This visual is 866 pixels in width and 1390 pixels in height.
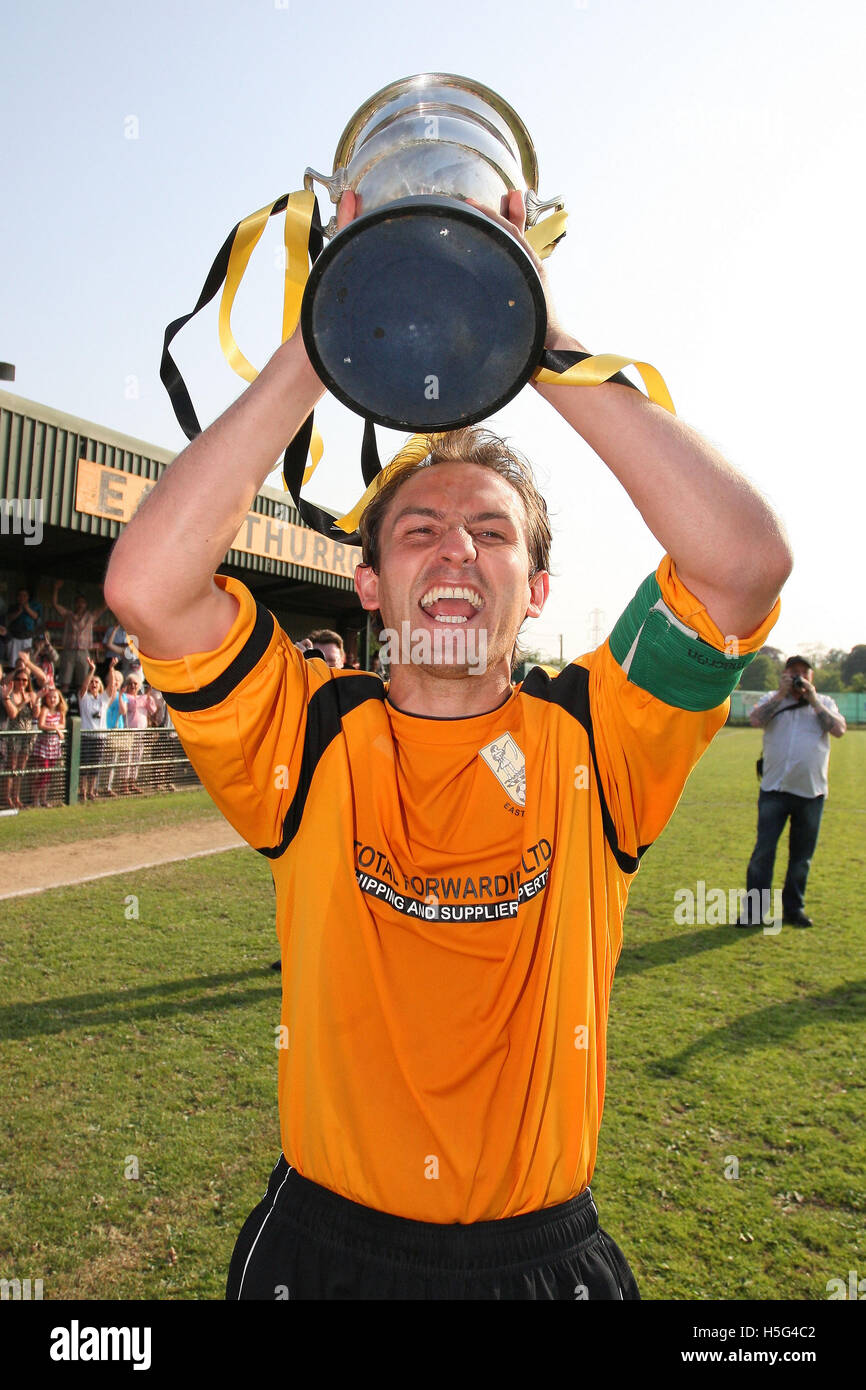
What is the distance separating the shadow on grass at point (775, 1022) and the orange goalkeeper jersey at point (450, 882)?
385cm

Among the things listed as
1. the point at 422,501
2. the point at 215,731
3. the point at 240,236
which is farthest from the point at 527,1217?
the point at 240,236

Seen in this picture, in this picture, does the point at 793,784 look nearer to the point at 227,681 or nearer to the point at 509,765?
the point at 509,765

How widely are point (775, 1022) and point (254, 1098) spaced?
12.0 feet

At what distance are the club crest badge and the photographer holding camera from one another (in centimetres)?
698

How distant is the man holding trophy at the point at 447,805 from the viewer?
1689 millimetres

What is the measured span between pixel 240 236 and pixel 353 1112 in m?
1.88

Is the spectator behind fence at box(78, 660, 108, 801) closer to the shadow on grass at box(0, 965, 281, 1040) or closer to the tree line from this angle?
the shadow on grass at box(0, 965, 281, 1040)

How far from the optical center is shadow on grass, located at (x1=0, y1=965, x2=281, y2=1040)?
5590 millimetres

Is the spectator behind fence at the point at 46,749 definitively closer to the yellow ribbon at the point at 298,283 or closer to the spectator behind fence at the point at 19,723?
the spectator behind fence at the point at 19,723

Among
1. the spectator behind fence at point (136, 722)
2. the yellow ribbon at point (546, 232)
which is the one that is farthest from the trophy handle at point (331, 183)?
the spectator behind fence at point (136, 722)

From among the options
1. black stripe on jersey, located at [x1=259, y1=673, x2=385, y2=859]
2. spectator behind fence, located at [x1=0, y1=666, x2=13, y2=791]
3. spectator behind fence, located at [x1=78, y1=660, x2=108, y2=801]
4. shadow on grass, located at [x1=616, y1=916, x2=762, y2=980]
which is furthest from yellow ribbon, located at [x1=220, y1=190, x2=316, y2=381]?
spectator behind fence, located at [x1=78, y1=660, x2=108, y2=801]
